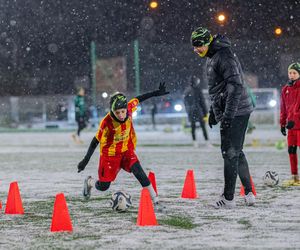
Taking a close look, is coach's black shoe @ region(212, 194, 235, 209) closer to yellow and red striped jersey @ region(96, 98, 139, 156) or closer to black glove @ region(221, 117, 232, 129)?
black glove @ region(221, 117, 232, 129)

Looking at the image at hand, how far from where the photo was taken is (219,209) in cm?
863

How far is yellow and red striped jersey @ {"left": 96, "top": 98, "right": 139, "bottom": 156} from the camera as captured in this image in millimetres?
8969

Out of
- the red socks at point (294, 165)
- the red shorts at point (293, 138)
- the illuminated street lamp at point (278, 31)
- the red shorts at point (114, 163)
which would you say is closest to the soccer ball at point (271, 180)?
the red socks at point (294, 165)

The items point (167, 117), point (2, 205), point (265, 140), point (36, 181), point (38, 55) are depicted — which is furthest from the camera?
point (38, 55)

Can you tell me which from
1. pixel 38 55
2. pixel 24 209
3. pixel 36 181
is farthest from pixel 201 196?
pixel 38 55

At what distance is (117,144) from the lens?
9.06 meters

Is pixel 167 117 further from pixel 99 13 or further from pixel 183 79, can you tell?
pixel 99 13


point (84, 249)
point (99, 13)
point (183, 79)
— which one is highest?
point (99, 13)

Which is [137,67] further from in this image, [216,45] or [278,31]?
[216,45]

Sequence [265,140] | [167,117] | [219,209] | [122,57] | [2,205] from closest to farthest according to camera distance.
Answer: [219,209]
[2,205]
[265,140]
[122,57]
[167,117]

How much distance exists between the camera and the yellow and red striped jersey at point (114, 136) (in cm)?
897

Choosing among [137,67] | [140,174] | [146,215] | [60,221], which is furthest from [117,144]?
[137,67]

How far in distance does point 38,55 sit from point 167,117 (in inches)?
554

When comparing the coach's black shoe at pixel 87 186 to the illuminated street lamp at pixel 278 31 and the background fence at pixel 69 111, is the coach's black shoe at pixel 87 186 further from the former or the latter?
the illuminated street lamp at pixel 278 31
